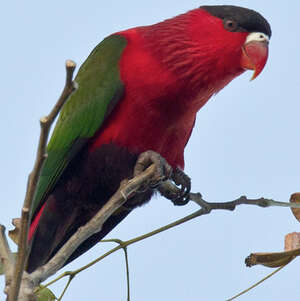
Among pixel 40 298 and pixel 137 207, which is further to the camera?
pixel 137 207

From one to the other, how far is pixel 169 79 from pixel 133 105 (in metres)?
0.31

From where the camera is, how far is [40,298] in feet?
9.64

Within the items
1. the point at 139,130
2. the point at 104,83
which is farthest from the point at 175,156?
the point at 104,83

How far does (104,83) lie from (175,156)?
0.74m

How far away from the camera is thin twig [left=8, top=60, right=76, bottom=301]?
178 cm

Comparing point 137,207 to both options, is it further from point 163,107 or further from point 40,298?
point 40,298

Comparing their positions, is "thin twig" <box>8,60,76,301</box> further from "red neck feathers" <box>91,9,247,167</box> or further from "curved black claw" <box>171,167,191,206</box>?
"curved black claw" <box>171,167,191,206</box>

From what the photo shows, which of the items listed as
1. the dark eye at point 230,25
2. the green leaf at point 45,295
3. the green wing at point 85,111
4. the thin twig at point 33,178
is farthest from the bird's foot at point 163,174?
the thin twig at point 33,178

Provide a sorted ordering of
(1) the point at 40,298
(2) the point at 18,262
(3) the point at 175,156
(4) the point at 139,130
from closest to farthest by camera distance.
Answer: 1. (2) the point at 18,262
2. (1) the point at 40,298
3. (4) the point at 139,130
4. (3) the point at 175,156

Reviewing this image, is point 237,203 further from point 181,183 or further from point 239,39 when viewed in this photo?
point 239,39

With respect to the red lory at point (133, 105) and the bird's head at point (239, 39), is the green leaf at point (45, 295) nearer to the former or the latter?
the red lory at point (133, 105)

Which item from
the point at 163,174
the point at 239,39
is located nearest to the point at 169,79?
the point at 239,39

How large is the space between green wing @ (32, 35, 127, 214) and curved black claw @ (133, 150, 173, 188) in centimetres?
49

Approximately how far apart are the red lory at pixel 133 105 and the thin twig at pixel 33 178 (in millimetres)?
1746
